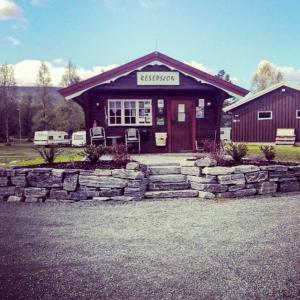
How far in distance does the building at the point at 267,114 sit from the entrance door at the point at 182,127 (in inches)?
541

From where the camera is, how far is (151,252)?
3.71m

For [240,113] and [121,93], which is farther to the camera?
[240,113]

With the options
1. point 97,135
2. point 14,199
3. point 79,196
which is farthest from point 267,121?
point 14,199

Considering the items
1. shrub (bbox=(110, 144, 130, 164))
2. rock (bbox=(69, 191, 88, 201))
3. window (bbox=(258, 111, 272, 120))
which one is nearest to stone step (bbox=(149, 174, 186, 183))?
shrub (bbox=(110, 144, 130, 164))

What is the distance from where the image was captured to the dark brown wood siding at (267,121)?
77.4 ft

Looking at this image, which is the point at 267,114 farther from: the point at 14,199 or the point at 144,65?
the point at 14,199

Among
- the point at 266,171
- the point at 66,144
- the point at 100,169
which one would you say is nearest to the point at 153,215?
the point at 100,169

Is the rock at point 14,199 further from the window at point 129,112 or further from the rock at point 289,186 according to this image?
the window at point 129,112

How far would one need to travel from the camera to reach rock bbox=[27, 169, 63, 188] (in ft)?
22.3

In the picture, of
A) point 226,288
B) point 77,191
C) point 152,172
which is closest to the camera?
point 226,288

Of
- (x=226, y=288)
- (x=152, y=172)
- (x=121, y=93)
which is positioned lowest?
(x=226, y=288)

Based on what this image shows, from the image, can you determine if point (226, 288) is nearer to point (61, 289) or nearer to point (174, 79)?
point (61, 289)

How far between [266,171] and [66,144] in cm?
3080

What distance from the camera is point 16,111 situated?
4734cm
